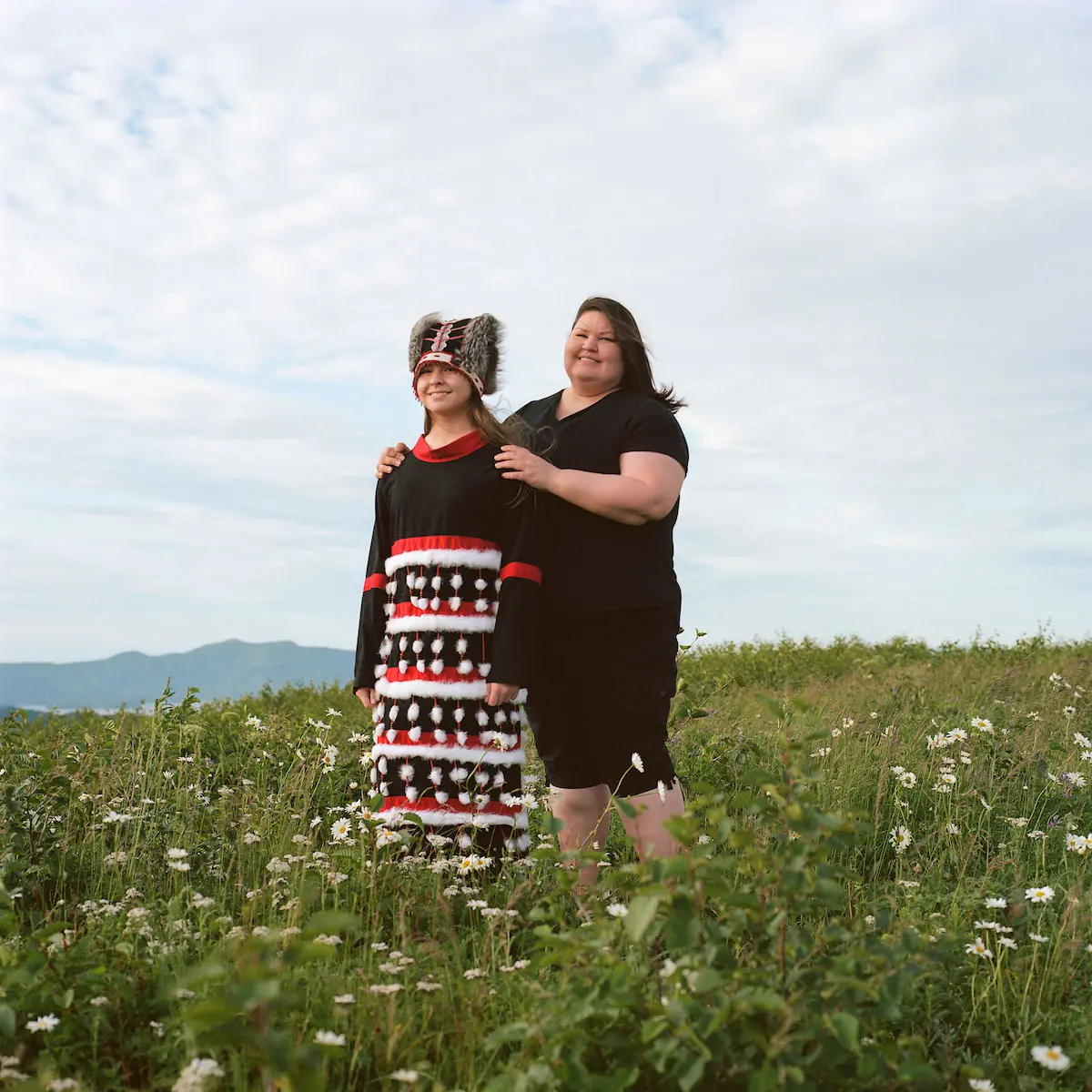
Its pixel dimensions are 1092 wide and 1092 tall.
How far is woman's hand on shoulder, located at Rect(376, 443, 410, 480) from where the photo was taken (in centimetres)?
479

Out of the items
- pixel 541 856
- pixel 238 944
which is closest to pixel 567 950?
pixel 238 944

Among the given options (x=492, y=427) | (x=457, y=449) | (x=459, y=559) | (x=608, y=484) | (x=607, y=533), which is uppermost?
(x=492, y=427)

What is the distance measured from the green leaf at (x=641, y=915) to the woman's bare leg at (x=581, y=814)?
7.59 feet

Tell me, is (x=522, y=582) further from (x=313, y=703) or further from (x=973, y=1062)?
(x=313, y=703)

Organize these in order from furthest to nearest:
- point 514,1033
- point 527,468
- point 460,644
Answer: point 460,644 → point 527,468 → point 514,1033

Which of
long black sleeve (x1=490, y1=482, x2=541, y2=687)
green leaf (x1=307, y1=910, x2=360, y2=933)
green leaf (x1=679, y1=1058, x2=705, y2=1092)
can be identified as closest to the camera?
green leaf (x1=307, y1=910, x2=360, y2=933)

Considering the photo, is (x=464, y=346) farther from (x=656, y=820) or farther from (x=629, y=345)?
(x=656, y=820)

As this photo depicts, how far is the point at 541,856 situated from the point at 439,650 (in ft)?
3.08

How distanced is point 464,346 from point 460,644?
4.23ft

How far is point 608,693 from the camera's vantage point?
448 centimetres

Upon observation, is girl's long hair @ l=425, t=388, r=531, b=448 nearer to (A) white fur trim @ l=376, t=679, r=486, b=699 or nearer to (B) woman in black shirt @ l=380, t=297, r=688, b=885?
(B) woman in black shirt @ l=380, t=297, r=688, b=885

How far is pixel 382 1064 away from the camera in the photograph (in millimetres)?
2760

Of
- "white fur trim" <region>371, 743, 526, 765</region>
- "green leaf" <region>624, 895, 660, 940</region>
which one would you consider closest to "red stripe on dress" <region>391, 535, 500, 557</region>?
"white fur trim" <region>371, 743, 526, 765</region>

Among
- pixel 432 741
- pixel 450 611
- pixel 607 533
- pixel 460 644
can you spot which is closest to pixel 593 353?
pixel 607 533
